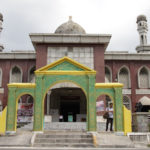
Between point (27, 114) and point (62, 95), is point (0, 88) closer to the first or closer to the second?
point (27, 114)

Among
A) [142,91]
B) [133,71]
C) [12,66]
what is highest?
[12,66]

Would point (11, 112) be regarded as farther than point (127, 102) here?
No

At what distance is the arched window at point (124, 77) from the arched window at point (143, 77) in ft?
4.52

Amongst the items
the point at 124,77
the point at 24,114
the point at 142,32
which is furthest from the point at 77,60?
the point at 142,32

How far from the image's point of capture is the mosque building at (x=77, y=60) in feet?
73.0

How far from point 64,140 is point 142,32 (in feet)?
86.5

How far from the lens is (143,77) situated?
89.1 feet

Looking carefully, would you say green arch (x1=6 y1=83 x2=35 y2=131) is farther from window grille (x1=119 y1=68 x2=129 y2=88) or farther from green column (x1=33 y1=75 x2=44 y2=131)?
window grille (x1=119 y1=68 x2=129 y2=88)

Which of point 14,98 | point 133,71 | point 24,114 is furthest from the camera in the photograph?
point 133,71

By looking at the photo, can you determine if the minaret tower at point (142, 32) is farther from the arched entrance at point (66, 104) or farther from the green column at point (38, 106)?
the green column at point (38, 106)

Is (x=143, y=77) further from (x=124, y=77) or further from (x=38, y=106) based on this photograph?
(x=38, y=106)

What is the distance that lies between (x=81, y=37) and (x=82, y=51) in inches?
53.3

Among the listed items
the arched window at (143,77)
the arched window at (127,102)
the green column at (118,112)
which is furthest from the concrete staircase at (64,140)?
the arched window at (143,77)

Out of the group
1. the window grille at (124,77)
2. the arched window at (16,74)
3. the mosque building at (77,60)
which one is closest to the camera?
the mosque building at (77,60)
